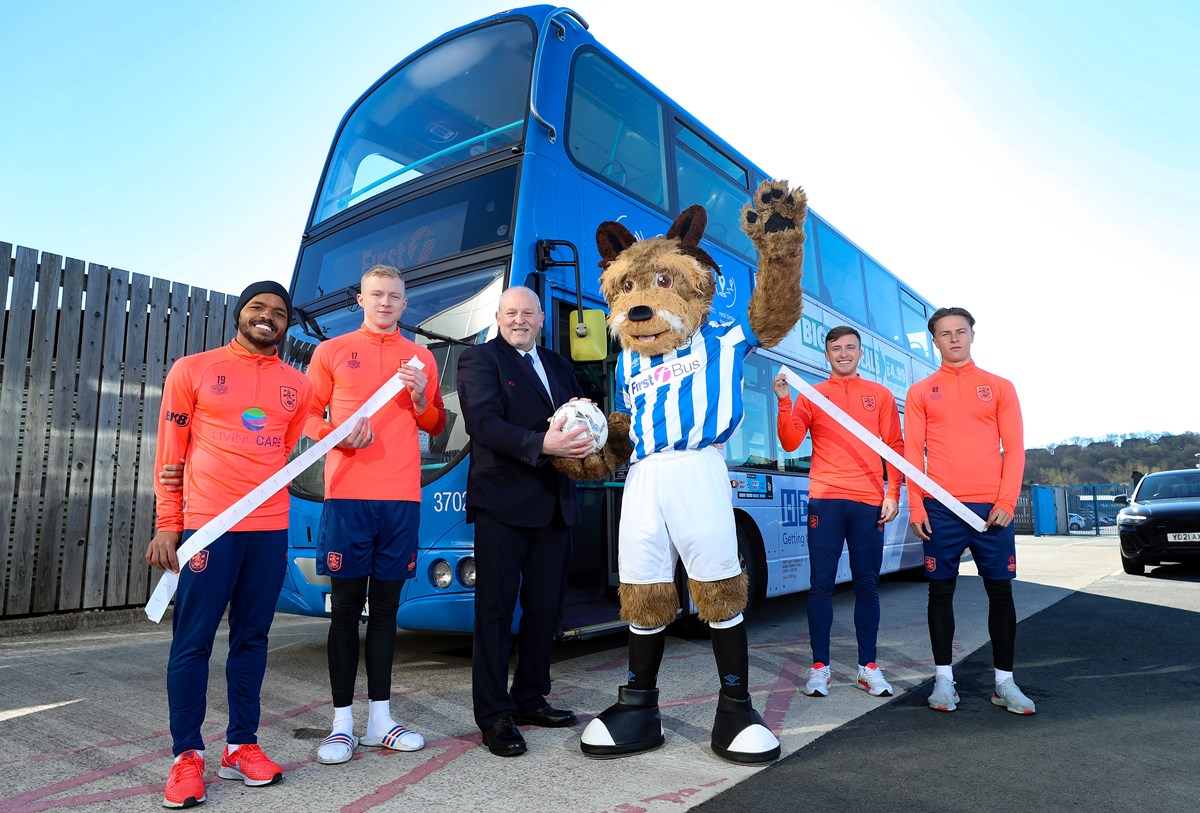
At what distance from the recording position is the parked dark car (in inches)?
394

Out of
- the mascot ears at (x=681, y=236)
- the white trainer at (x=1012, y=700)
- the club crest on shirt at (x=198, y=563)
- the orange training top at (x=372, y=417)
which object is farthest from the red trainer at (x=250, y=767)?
the white trainer at (x=1012, y=700)

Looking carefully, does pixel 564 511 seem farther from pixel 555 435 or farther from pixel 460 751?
pixel 460 751

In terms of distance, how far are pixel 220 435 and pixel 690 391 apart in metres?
1.86

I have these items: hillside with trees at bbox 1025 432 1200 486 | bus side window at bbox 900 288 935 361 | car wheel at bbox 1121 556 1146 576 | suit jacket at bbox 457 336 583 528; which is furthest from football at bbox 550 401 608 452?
hillside with trees at bbox 1025 432 1200 486

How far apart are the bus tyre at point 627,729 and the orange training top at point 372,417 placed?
1.24m

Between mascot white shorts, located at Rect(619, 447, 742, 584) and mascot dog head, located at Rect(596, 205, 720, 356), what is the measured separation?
21.1 inches

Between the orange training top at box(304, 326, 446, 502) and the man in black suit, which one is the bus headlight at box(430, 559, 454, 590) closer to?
the man in black suit

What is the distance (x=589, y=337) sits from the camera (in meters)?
4.12

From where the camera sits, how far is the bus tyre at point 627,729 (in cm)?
305

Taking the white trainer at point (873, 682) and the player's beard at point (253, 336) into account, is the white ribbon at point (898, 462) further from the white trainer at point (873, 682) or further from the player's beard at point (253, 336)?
the player's beard at point (253, 336)

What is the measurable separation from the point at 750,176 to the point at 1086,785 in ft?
18.5

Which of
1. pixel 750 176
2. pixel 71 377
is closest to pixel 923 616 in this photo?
pixel 750 176

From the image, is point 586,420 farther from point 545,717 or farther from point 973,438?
point 973,438

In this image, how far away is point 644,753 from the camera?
10.3ft
